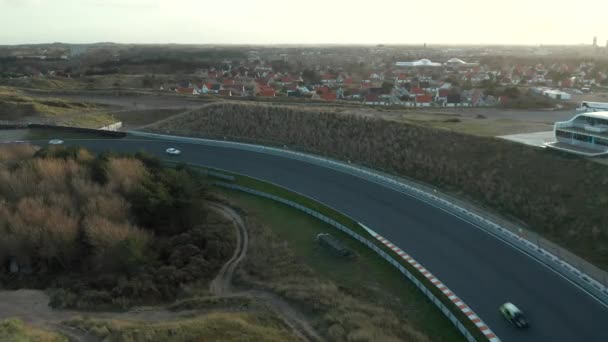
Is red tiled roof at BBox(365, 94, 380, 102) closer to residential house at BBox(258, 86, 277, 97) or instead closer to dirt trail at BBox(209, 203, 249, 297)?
residential house at BBox(258, 86, 277, 97)

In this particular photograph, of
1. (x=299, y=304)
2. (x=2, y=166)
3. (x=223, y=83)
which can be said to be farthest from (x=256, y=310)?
(x=223, y=83)

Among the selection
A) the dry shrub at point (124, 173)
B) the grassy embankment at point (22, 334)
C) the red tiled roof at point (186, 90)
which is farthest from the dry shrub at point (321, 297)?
the red tiled roof at point (186, 90)

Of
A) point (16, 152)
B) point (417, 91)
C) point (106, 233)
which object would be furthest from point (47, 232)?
point (417, 91)

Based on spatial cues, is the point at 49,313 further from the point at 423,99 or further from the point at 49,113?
the point at 423,99

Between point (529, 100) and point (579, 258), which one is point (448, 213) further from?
point (529, 100)

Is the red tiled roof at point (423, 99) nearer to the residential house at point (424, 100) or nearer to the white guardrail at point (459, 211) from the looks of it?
the residential house at point (424, 100)

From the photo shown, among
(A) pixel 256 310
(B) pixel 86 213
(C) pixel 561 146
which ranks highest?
(C) pixel 561 146

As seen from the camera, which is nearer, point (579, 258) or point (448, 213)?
point (579, 258)
